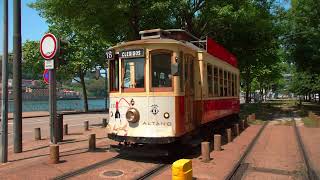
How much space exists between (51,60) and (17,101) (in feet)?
5.08

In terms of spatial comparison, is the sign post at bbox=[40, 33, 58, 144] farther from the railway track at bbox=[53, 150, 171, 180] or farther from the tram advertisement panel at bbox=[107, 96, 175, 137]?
the tram advertisement panel at bbox=[107, 96, 175, 137]

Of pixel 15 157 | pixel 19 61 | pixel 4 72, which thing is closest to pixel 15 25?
pixel 19 61

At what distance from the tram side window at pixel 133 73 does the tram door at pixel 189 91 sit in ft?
4.18

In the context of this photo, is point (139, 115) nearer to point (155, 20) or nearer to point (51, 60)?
point (51, 60)

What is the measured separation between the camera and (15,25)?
12406 mm

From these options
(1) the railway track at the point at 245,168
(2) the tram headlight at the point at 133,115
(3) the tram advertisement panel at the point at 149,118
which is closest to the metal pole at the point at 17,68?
(3) the tram advertisement panel at the point at 149,118

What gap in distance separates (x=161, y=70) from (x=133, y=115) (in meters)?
1.37

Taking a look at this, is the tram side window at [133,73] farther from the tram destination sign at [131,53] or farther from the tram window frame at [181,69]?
the tram window frame at [181,69]

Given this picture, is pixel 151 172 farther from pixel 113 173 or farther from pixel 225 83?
pixel 225 83

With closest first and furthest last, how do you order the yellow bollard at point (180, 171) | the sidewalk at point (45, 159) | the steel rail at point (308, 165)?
the yellow bollard at point (180, 171) → the sidewalk at point (45, 159) → the steel rail at point (308, 165)

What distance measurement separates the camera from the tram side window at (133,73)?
11273 mm

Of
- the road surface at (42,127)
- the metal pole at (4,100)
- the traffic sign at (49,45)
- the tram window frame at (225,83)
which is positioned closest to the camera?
the metal pole at (4,100)

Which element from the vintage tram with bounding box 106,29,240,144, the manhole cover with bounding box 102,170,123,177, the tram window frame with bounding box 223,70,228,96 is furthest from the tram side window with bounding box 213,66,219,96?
the manhole cover with bounding box 102,170,123,177

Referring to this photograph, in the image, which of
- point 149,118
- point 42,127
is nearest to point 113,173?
point 149,118
